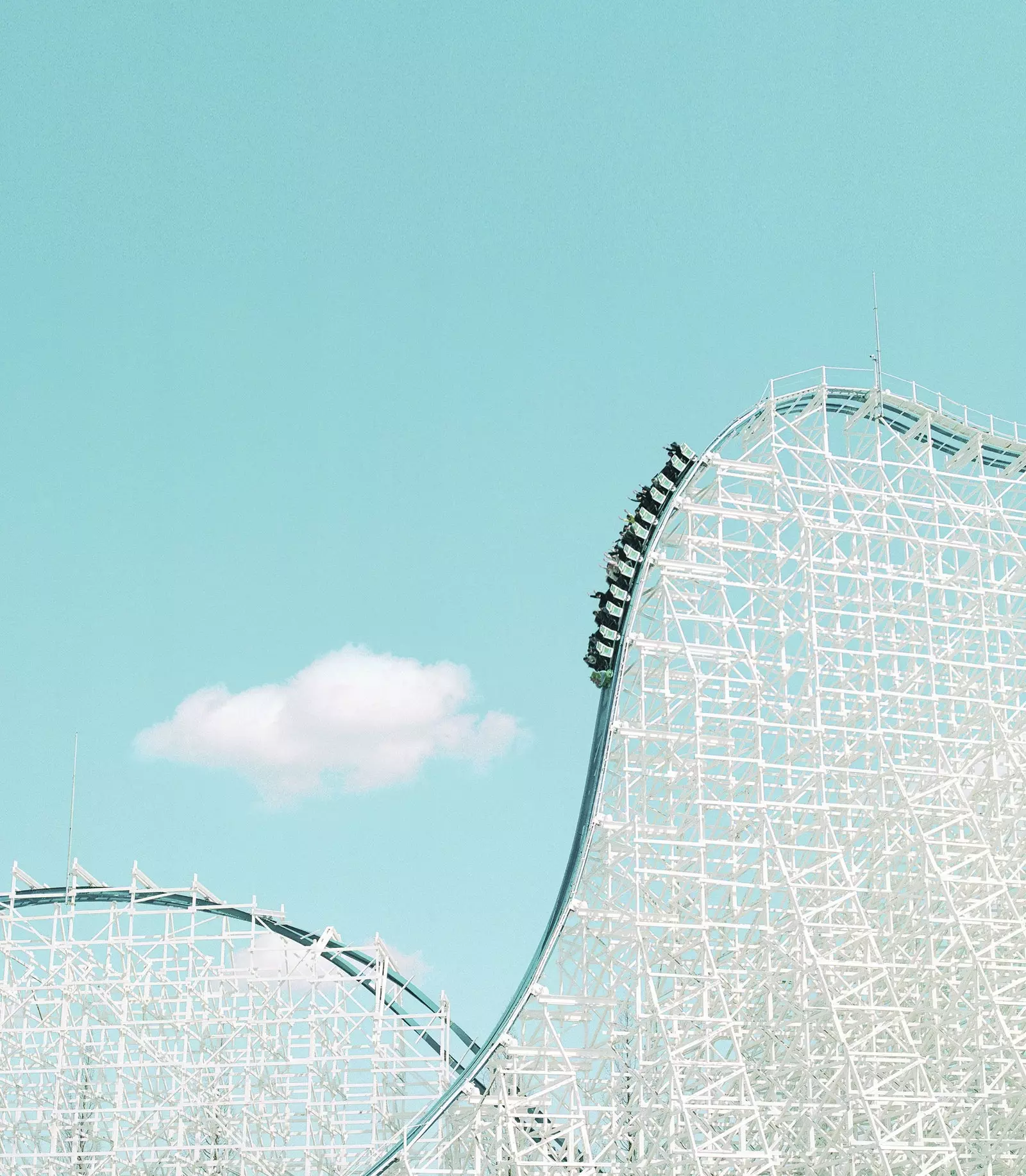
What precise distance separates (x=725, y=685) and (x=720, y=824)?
1.96 meters

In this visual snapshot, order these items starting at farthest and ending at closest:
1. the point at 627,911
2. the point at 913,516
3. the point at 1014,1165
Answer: the point at 913,516, the point at 627,911, the point at 1014,1165

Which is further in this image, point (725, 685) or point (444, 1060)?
point (444, 1060)

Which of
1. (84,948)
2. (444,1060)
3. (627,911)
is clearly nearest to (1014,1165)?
(627,911)

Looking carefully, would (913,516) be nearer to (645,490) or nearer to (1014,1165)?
(645,490)

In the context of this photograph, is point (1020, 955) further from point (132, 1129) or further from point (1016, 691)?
point (132, 1129)

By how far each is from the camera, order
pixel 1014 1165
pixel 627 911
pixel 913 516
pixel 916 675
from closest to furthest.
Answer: pixel 1014 1165
pixel 627 911
pixel 916 675
pixel 913 516

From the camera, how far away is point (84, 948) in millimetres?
28891

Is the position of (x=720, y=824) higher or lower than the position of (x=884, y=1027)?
higher

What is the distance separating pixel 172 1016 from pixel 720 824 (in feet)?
29.7

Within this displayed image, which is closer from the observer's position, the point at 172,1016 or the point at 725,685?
the point at 725,685

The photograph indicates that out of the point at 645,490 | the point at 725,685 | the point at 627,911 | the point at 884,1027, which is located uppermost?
the point at 645,490

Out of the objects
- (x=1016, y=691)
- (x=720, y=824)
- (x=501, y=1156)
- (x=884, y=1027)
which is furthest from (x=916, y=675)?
(x=501, y=1156)

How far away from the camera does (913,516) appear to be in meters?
31.2

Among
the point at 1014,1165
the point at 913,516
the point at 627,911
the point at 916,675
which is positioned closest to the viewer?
the point at 1014,1165
